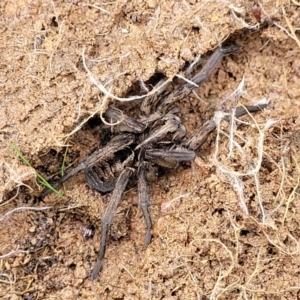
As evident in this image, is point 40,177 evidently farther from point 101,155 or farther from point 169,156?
point 169,156

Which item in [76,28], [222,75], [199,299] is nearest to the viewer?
[199,299]

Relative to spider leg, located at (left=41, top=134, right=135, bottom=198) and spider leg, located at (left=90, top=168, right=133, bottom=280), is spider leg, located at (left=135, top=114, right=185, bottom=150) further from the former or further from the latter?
spider leg, located at (left=90, top=168, right=133, bottom=280)

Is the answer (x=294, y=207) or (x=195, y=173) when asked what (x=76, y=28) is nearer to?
(x=195, y=173)

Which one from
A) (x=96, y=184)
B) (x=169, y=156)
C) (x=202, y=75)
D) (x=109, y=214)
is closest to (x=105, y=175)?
(x=96, y=184)

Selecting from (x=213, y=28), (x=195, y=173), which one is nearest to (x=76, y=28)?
(x=213, y=28)

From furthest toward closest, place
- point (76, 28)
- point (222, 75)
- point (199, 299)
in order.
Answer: point (222, 75) < point (76, 28) < point (199, 299)

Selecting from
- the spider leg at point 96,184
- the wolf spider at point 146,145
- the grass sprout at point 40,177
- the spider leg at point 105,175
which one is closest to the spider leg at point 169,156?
the wolf spider at point 146,145
